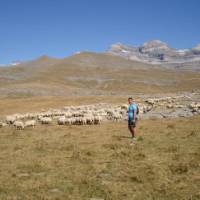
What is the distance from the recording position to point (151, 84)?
137m

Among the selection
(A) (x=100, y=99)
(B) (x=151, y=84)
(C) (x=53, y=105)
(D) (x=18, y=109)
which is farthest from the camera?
→ (B) (x=151, y=84)

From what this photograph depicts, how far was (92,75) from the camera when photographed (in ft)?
486

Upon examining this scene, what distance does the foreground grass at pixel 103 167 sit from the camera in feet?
30.0

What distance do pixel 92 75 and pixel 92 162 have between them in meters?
137

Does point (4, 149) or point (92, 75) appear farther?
point (92, 75)

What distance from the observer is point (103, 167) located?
1150 cm

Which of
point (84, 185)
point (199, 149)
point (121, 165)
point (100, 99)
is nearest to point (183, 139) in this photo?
point (199, 149)

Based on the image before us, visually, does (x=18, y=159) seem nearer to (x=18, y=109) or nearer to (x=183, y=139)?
(x=183, y=139)

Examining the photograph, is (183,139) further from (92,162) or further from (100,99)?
(100,99)

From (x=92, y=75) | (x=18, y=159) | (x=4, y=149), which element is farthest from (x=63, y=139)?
(x=92, y=75)

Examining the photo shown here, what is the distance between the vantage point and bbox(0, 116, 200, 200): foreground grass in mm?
9133

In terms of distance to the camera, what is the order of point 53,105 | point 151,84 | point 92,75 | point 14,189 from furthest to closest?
point 92,75 → point 151,84 → point 53,105 → point 14,189

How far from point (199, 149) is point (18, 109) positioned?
36.4m

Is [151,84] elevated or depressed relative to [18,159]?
elevated
